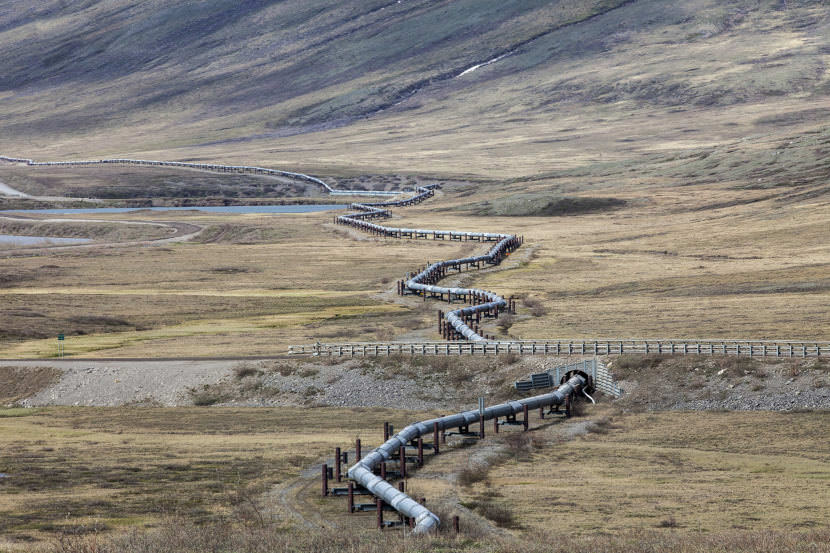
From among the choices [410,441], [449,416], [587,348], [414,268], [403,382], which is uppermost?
[449,416]

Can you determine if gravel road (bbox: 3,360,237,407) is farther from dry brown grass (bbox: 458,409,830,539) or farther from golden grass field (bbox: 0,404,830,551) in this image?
dry brown grass (bbox: 458,409,830,539)

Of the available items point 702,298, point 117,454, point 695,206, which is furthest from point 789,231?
point 117,454

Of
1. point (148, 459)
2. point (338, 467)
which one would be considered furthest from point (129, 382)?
point (338, 467)

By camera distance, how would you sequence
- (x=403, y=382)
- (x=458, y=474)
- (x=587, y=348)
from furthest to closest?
1. (x=403, y=382)
2. (x=587, y=348)
3. (x=458, y=474)

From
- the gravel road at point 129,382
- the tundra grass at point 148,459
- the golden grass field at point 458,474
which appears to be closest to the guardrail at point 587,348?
the golden grass field at point 458,474

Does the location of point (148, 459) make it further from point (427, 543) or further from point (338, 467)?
point (427, 543)

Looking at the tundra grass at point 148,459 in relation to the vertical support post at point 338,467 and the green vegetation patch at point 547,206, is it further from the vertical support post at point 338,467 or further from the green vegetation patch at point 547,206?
the green vegetation patch at point 547,206
